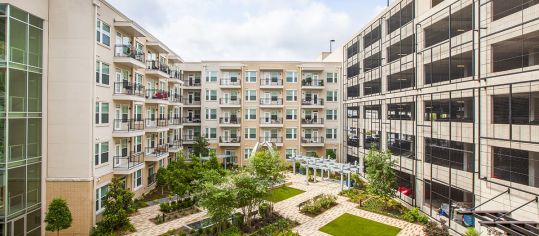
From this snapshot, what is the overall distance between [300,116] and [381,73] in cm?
1425

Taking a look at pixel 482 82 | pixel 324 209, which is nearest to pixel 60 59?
pixel 324 209

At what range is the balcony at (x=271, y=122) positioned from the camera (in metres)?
40.2

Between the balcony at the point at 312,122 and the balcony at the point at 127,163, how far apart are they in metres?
21.9

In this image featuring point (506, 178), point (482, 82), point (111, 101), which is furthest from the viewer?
point (111, 101)

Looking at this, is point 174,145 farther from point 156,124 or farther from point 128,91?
point 128,91

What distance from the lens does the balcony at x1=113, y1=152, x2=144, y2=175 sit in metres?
21.5

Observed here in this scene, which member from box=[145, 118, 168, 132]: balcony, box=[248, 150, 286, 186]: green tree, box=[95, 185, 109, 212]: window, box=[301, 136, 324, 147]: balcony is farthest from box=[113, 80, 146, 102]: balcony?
box=[301, 136, 324, 147]: balcony

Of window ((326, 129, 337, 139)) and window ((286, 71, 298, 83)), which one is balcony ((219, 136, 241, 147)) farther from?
window ((326, 129, 337, 139))

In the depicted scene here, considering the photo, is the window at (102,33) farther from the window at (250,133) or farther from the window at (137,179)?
the window at (250,133)

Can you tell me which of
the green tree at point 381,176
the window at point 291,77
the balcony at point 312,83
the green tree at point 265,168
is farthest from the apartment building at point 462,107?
the window at point 291,77

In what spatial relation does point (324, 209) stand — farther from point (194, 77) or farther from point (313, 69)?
point (194, 77)

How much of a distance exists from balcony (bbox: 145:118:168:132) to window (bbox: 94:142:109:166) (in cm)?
566

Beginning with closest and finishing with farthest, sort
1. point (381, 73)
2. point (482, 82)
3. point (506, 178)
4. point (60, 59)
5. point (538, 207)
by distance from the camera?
point (538, 207)
point (506, 178)
point (482, 82)
point (60, 59)
point (381, 73)

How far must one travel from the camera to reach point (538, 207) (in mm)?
13219
